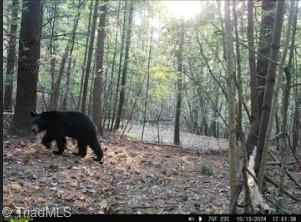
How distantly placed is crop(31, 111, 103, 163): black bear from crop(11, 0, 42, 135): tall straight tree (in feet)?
2.00

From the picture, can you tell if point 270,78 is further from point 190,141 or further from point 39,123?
point 190,141

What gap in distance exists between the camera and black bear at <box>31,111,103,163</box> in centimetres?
959

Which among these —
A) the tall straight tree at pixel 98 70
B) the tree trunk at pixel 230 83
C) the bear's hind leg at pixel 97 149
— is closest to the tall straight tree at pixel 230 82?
the tree trunk at pixel 230 83

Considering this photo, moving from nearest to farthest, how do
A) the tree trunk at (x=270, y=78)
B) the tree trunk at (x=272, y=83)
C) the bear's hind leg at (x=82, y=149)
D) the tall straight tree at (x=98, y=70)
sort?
the tree trunk at (x=272, y=83)
the tree trunk at (x=270, y=78)
the bear's hind leg at (x=82, y=149)
the tall straight tree at (x=98, y=70)

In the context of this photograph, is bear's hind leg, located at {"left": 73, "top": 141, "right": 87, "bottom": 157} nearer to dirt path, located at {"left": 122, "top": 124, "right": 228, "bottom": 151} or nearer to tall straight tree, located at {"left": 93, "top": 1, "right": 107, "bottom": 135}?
tall straight tree, located at {"left": 93, "top": 1, "right": 107, "bottom": 135}

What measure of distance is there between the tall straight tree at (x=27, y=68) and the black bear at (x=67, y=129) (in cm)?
61

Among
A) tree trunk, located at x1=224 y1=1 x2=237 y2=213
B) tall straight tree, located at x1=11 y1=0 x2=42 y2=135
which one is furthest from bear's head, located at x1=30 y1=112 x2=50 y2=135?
tree trunk, located at x1=224 y1=1 x2=237 y2=213

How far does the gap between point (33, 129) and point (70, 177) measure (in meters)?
2.50

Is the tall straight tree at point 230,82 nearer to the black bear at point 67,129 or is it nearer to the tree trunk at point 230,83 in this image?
the tree trunk at point 230,83

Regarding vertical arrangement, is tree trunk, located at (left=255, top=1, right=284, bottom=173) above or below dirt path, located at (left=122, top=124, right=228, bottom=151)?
above

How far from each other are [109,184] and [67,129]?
2422 millimetres

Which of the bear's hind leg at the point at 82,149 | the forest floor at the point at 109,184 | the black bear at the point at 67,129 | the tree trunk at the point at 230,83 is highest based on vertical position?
the tree trunk at the point at 230,83

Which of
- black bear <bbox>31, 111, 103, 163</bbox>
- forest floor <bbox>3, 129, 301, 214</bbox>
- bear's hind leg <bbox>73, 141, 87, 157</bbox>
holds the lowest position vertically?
forest floor <bbox>3, 129, 301, 214</bbox>

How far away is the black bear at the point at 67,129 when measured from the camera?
959cm
